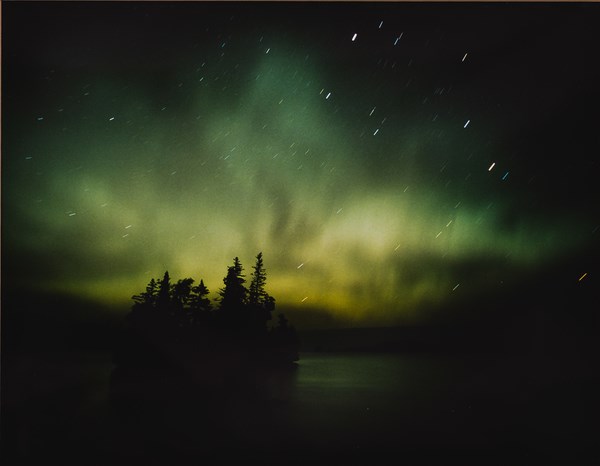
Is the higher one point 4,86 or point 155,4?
point 155,4

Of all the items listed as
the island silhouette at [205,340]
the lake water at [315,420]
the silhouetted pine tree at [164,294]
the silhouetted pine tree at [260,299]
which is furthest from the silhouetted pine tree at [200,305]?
the lake water at [315,420]

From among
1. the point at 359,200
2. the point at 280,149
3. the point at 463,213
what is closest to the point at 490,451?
the point at 463,213

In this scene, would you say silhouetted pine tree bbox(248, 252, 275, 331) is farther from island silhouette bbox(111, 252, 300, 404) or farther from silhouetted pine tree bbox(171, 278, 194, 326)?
silhouetted pine tree bbox(171, 278, 194, 326)

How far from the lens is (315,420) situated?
322 cm

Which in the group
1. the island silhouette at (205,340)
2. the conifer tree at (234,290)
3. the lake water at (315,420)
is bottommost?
the lake water at (315,420)

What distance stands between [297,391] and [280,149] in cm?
151

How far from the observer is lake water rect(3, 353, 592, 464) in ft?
10.3

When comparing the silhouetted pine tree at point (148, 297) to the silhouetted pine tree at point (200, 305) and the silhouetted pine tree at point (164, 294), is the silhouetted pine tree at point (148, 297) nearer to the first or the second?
the silhouetted pine tree at point (164, 294)

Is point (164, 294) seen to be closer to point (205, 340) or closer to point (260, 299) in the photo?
point (205, 340)

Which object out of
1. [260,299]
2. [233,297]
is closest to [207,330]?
[233,297]

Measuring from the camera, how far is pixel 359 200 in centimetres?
333

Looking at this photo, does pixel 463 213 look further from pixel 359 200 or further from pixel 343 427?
pixel 343 427

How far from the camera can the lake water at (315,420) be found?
124 inches

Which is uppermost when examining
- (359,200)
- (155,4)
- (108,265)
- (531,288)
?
(155,4)
